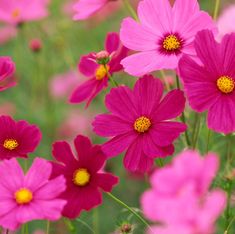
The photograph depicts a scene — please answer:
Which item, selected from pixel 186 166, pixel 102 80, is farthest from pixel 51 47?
pixel 186 166

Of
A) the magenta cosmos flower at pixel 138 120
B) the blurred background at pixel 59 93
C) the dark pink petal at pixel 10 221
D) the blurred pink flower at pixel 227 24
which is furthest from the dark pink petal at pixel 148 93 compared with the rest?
the blurred background at pixel 59 93

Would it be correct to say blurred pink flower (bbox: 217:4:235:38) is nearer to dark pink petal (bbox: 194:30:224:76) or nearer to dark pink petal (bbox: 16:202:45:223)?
dark pink petal (bbox: 194:30:224:76)

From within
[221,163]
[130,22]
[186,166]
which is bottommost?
[221,163]

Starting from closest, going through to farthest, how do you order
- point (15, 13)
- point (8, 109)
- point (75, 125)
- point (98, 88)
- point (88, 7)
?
point (98, 88)
point (88, 7)
point (15, 13)
point (75, 125)
point (8, 109)

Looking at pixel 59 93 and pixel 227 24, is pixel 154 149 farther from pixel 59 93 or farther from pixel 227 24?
pixel 59 93

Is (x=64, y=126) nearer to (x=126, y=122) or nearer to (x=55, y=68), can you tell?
(x=55, y=68)

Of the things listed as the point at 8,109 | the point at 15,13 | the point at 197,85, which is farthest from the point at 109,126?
the point at 8,109

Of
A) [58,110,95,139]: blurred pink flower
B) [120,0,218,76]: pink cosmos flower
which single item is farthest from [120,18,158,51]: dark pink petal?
[58,110,95,139]: blurred pink flower
